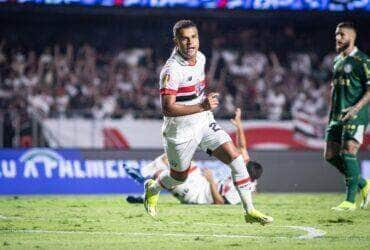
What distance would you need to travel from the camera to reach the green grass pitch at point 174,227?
8.13m

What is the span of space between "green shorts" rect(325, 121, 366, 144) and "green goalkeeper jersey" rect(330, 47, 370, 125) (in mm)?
75

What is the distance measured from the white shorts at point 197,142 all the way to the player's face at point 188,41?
864 millimetres

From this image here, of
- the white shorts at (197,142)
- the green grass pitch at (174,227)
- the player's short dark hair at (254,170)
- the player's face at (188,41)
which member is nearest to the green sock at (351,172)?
the green grass pitch at (174,227)

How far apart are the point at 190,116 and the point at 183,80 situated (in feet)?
1.45

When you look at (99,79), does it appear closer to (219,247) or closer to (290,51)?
(290,51)

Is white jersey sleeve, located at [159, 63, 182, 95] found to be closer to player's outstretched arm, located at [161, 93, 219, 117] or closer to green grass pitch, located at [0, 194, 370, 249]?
player's outstretched arm, located at [161, 93, 219, 117]

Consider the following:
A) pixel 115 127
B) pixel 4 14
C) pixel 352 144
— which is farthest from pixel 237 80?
pixel 352 144

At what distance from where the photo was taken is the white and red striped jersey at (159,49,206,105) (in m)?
9.46

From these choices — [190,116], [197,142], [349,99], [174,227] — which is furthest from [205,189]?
[190,116]

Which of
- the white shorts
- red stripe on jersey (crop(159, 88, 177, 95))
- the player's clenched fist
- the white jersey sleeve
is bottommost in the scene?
the white shorts

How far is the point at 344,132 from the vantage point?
40.2 ft

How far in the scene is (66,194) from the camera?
1723 cm

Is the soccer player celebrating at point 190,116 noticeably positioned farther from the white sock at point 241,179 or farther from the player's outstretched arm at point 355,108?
the player's outstretched arm at point 355,108

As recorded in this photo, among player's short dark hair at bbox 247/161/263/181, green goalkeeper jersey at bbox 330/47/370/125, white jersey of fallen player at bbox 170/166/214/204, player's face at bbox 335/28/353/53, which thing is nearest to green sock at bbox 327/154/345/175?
green goalkeeper jersey at bbox 330/47/370/125
